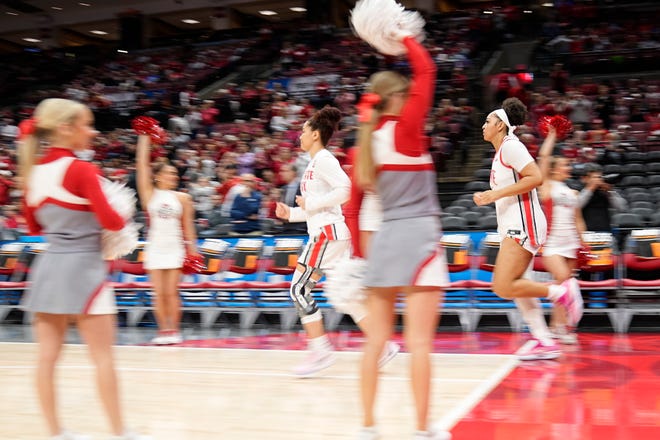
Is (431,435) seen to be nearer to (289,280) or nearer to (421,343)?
(421,343)

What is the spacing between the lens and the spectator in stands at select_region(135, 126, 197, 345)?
23.1ft

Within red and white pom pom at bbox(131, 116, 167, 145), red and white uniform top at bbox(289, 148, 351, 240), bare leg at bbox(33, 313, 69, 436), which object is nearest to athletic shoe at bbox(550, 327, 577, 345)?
red and white uniform top at bbox(289, 148, 351, 240)

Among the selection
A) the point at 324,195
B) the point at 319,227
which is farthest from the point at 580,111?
the point at 324,195

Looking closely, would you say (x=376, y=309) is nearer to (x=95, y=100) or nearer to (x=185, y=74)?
(x=95, y=100)

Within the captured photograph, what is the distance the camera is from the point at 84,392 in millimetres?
4898

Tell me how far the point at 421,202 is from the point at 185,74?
780 inches

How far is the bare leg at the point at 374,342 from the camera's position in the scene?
3.29 m

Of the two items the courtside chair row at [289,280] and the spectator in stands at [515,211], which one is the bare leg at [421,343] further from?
the courtside chair row at [289,280]

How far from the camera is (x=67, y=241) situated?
324 cm

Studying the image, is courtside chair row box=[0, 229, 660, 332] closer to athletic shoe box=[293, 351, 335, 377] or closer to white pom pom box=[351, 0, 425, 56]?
athletic shoe box=[293, 351, 335, 377]

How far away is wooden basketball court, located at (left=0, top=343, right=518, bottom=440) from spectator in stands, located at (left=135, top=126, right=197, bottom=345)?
2.20ft

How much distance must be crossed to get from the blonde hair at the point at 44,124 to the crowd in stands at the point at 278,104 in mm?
5202

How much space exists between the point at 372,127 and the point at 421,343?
89cm

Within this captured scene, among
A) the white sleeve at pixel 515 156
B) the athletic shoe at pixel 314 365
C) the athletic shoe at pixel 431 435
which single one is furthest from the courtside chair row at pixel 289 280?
the athletic shoe at pixel 431 435
